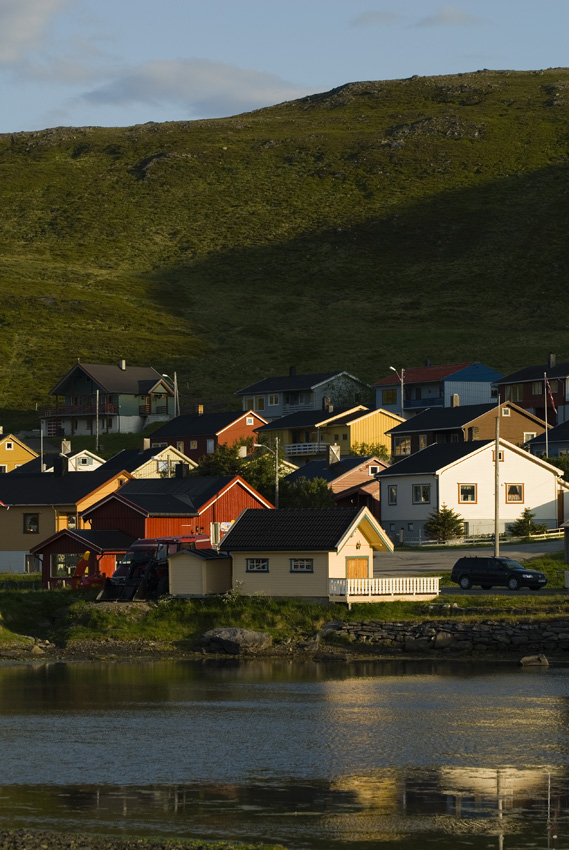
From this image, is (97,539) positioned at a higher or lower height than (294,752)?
higher

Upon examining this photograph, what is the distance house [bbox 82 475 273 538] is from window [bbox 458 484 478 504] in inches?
581

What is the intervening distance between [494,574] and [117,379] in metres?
86.5

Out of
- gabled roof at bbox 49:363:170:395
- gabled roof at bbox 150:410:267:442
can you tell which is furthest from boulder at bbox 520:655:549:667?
gabled roof at bbox 49:363:170:395

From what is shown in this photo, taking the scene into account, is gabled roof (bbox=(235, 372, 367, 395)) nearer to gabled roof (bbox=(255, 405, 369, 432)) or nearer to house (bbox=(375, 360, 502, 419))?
house (bbox=(375, 360, 502, 419))

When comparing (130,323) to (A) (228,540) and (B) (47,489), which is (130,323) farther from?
(A) (228,540)

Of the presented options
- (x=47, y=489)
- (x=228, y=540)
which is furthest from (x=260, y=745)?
(x=47, y=489)

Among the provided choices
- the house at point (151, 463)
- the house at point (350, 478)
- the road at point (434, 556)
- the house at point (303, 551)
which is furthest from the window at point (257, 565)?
the house at point (151, 463)

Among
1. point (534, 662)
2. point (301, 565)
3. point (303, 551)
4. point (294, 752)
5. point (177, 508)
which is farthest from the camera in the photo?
point (177, 508)

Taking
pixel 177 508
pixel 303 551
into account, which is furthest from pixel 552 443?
pixel 303 551

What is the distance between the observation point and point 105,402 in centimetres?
13888

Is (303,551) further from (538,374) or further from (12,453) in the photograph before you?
(538,374)

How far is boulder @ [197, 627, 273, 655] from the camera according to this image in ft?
179

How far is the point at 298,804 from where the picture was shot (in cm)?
2836

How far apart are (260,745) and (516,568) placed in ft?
90.0
